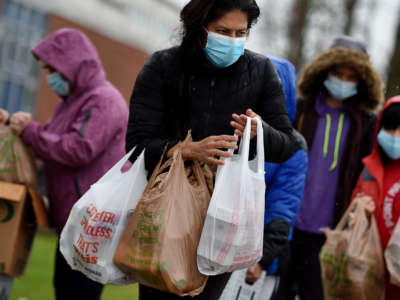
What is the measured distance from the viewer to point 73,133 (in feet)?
12.1

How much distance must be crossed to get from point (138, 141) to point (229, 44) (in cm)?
57

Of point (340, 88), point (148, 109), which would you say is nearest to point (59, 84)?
point (148, 109)

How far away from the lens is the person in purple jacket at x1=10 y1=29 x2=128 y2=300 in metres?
3.68

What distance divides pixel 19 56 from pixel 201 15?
2629 cm

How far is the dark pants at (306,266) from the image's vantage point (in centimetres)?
400

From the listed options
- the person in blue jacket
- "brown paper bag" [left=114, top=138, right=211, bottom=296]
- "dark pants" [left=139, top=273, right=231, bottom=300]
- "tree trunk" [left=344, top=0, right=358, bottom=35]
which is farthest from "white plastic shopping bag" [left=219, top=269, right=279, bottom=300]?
"tree trunk" [left=344, top=0, right=358, bottom=35]

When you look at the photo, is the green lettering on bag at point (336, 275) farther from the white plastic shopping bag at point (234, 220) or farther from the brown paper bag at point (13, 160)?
the brown paper bag at point (13, 160)

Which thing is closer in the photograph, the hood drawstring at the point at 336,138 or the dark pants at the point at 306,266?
the dark pants at the point at 306,266

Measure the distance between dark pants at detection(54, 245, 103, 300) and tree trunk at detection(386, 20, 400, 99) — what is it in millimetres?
2609

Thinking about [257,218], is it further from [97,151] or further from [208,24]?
[97,151]

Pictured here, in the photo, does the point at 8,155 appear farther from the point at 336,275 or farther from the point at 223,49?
the point at 336,275

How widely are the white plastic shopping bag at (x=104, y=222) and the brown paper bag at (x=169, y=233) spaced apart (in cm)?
7

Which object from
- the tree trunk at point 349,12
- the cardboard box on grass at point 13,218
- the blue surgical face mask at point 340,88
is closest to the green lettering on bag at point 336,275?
the blue surgical face mask at point 340,88

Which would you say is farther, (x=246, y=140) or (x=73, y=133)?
(x=73, y=133)
